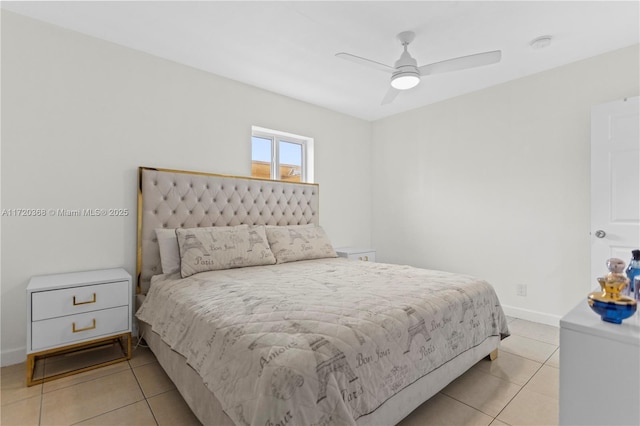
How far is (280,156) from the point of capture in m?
3.99

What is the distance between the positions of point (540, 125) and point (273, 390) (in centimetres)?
351

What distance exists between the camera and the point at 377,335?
56.3 inches

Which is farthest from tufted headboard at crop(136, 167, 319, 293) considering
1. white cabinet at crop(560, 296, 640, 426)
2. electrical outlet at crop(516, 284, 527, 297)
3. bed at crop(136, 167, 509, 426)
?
white cabinet at crop(560, 296, 640, 426)

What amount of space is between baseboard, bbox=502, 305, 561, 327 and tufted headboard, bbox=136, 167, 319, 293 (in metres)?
2.47

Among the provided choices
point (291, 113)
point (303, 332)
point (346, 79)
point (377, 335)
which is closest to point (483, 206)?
point (346, 79)

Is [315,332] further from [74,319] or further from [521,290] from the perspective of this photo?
[521,290]

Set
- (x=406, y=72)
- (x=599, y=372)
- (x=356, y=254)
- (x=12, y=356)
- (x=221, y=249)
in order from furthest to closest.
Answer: (x=356, y=254)
(x=221, y=249)
(x=406, y=72)
(x=12, y=356)
(x=599, y=372)

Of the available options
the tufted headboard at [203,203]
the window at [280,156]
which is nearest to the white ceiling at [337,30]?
the window at [280,156]

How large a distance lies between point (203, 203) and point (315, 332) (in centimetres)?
212

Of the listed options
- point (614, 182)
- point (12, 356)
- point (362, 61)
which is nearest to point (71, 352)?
point (12, 356)

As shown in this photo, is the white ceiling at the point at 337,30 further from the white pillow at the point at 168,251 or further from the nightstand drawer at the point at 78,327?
the nightstand drawer at the point at 78,327

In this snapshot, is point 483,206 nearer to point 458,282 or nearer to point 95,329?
point 458,282

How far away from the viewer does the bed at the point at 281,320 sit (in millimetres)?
1184

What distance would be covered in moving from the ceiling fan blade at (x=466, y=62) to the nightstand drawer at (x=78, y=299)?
9.21 ft
